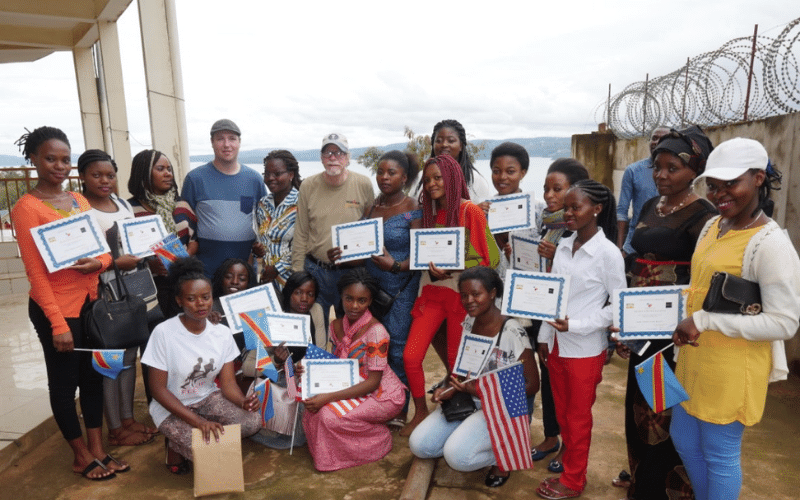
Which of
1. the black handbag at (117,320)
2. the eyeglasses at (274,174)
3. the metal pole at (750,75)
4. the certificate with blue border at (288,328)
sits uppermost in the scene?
the metal pole at (750,75)

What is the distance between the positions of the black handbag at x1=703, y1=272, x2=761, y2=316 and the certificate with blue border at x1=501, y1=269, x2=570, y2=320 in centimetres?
76

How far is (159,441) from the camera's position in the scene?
3971 millimetres

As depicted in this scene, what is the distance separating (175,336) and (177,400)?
0.40 m

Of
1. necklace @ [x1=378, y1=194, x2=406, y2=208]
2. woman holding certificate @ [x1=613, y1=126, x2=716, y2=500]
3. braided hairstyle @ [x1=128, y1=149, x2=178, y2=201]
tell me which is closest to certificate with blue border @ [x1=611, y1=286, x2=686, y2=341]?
woman holding certificate @ [x1=613, y1=126, x2=716, y2=500]

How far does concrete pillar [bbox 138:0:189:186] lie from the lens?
673 cm

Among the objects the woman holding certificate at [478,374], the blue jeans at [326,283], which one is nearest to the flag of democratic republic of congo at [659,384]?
the woman holding certificate at [478,374]

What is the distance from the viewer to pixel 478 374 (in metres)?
3.35

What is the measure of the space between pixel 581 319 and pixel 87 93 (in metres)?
11.1

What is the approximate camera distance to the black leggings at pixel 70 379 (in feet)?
10.7

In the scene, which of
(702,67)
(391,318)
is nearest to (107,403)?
(391,318)

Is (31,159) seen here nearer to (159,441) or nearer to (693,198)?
(159,441)

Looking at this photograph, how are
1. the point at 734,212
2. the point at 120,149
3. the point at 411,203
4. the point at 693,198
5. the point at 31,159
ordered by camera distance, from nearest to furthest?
the point at 734,212, the point at 693,198, the point at 31,159, the point at 411,203, the point at 120,149

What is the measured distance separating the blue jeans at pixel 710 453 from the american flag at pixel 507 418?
0.86m

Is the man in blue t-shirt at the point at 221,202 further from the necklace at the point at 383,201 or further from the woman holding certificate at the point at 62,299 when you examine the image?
the necklace at the point at 383,201
